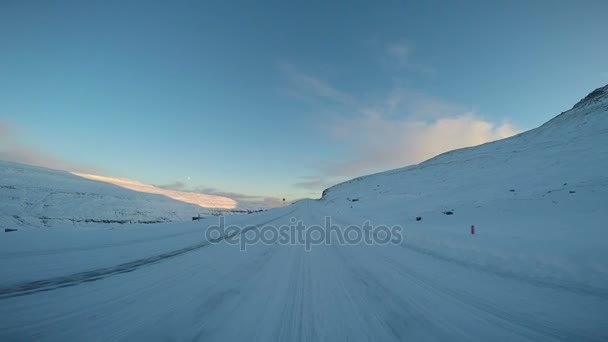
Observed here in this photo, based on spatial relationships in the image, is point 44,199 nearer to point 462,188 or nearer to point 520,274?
point 520,274

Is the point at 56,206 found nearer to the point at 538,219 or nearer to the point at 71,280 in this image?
the point at 71,280

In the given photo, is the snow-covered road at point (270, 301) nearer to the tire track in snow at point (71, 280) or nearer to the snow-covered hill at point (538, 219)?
the tire track in snow at point (71, 280)

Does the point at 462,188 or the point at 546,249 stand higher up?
the point at 462,188

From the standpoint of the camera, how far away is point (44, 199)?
26.2m

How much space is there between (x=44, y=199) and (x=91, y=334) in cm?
3595

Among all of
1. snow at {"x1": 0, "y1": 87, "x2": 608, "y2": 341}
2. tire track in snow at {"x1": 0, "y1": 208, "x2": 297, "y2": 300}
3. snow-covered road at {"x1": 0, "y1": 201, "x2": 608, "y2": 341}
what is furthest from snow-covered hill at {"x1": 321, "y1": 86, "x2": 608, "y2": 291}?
tire track in snow at {"x1": 0, "y1": 208, "x2": 297, "y2": 300}

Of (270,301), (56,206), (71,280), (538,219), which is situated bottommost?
(56,206)

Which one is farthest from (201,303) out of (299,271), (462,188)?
(462,188)

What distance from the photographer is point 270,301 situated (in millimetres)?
3486

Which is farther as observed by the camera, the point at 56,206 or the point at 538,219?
the point at 56,206

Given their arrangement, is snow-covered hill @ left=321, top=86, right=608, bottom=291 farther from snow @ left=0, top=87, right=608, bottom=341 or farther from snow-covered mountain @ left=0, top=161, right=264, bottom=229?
snow-covered mountain @ left=0, top=161, right=264, bottom=229

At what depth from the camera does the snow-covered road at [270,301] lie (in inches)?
101

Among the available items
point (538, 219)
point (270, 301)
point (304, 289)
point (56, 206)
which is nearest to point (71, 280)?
point (270, 301)

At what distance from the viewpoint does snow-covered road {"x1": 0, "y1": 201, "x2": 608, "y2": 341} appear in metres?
2.57
